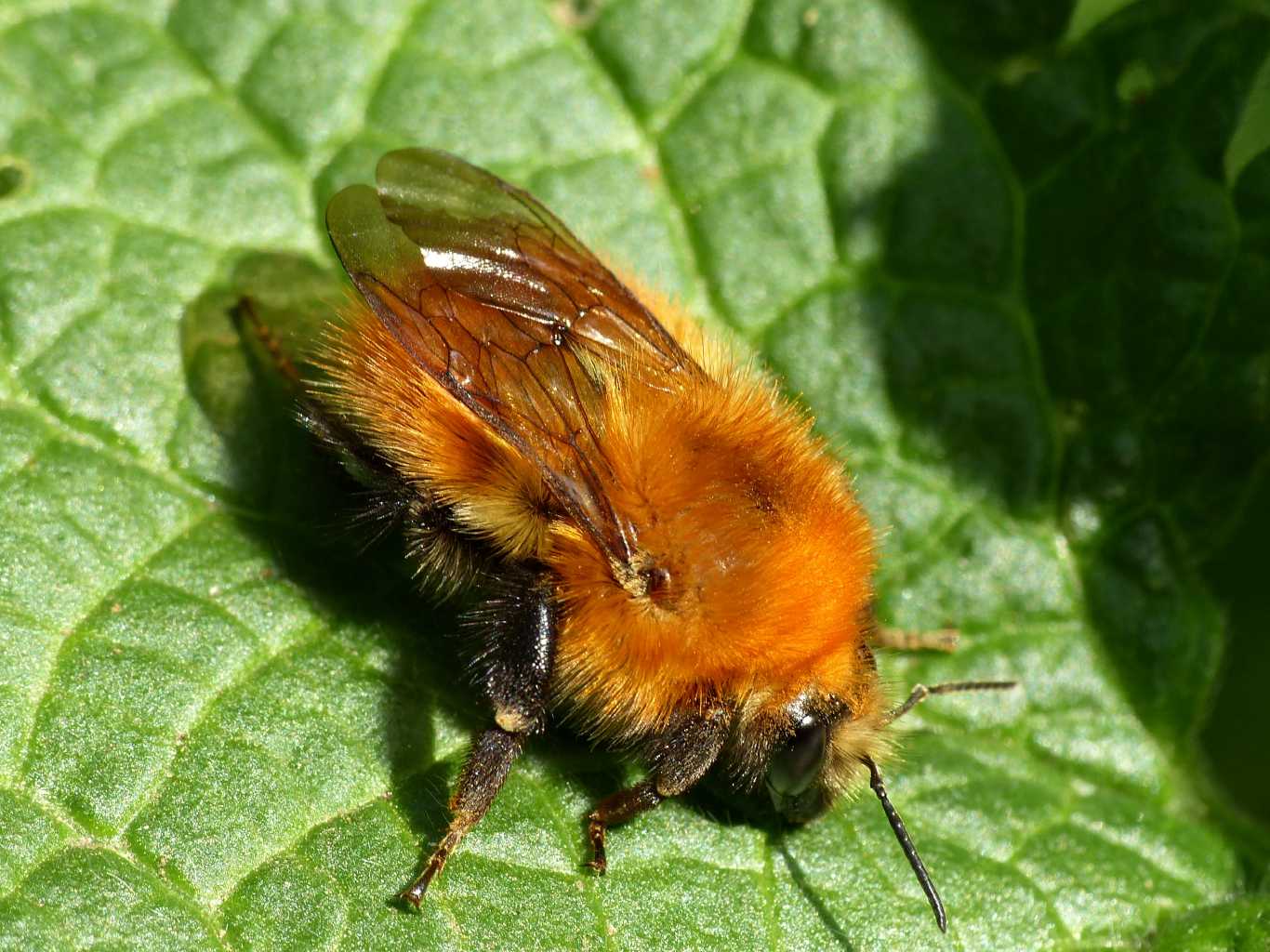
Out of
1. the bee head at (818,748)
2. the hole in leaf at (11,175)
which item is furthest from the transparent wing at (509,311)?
the hole in leaf at (11,175)

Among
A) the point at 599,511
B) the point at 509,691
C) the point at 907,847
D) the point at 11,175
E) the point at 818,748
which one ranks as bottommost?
the point at 907,847

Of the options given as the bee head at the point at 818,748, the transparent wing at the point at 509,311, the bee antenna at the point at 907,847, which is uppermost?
the transparent wing at the point at 509,311

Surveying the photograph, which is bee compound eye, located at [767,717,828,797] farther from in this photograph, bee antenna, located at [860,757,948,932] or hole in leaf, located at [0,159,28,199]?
hole in leaf, located at [0,159,28,199]

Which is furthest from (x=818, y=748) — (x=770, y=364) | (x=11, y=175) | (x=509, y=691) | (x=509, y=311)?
(x=11, y=175)

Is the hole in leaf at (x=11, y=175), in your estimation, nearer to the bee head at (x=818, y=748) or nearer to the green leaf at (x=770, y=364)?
the green leaf at (x=770, y=364)

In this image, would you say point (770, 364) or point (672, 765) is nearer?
point (672, 765)

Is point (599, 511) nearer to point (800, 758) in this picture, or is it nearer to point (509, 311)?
point (509, 311)
